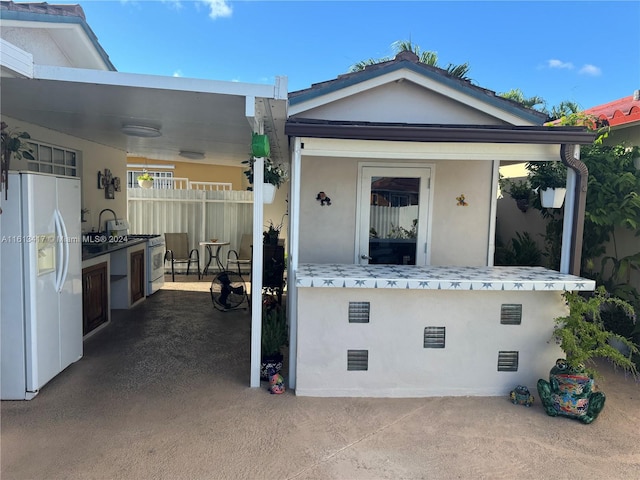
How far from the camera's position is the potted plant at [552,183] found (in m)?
4.65

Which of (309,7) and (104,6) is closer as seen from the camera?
(104,6)

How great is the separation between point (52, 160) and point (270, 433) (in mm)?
5396

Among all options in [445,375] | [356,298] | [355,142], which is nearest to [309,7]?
[355,142]

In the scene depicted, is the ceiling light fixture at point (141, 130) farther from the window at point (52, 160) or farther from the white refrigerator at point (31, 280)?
the white refrigerator at point (31, 280)

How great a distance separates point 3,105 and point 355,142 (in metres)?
3.89

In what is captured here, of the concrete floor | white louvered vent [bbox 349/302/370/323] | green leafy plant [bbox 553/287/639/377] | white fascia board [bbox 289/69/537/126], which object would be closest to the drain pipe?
green leafy plant [bbox 553/287/639/377]

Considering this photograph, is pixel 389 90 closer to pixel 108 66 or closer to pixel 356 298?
pixel 356 298

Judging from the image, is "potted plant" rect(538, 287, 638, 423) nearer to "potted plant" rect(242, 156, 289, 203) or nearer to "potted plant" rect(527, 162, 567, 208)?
"potted plant" rect(527, 162, 567, 208)

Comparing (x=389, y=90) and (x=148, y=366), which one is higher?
(x=389, y=90)

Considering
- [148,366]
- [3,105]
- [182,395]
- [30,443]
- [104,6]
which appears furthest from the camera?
[104,6]

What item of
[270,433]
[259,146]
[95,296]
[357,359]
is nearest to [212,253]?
[95,296]

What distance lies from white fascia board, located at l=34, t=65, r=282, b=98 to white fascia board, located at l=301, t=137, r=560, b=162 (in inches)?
39.6

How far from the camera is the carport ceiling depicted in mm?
3531

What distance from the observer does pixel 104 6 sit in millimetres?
6621
